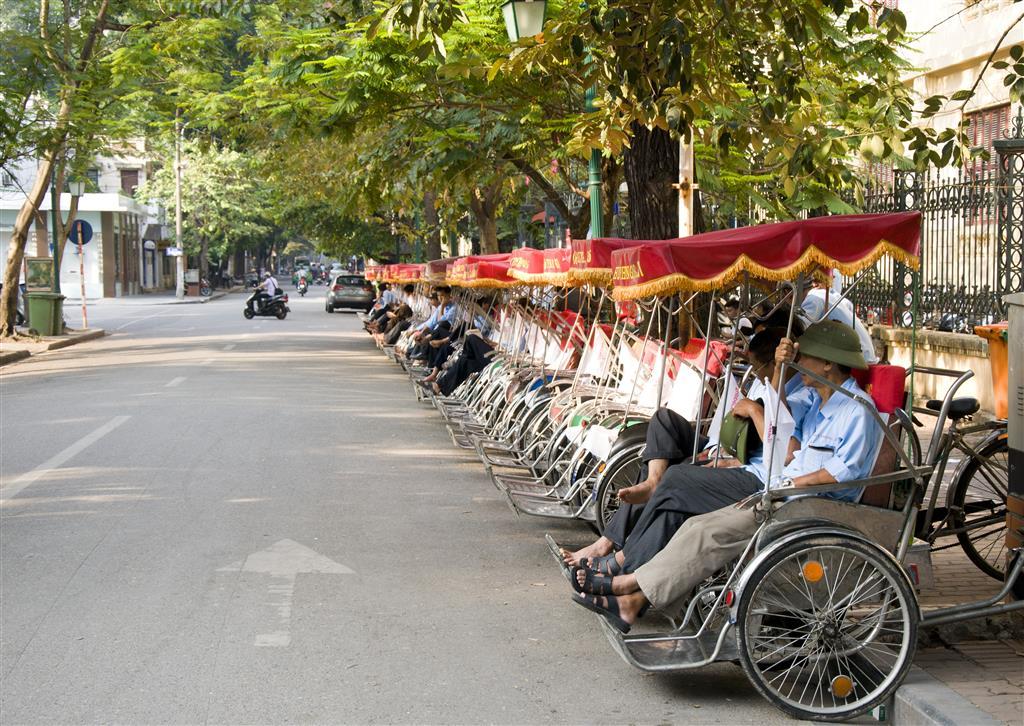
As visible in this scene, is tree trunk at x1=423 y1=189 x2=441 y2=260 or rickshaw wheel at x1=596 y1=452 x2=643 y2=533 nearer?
rickshaw wheel at x1=596 y1=452 x2=643 y2=533

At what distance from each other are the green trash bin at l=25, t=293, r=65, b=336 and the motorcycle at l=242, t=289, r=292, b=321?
10.1 meters

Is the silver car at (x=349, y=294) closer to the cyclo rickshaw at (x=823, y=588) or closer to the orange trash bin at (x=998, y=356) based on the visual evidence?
the orange trash bin at (x=998, y=356)

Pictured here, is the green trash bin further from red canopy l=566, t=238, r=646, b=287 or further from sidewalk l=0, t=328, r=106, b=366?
red canopy l=566, t=238, r=646, b=287

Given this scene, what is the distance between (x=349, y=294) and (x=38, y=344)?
2089cm

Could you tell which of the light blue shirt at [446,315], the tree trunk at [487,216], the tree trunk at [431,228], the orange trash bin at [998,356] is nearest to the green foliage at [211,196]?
the tree trunk at [431,228]

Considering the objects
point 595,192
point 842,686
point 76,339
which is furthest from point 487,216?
point 842,686

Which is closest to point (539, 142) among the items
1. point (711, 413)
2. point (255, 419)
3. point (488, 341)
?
point (488, 341)

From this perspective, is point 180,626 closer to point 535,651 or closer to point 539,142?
point 535,651

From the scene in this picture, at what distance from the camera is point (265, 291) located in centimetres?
A: 3875

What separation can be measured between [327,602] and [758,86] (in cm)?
509

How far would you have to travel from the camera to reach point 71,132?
2417cm

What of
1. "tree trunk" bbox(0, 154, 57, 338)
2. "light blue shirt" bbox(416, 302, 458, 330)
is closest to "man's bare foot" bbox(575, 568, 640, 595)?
"light blue shirt" bbox(416, 302, 458, 330)

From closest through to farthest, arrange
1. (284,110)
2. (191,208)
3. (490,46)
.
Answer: (490,46), (284,110), (191,208)

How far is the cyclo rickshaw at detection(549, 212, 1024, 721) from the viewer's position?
193 inches
